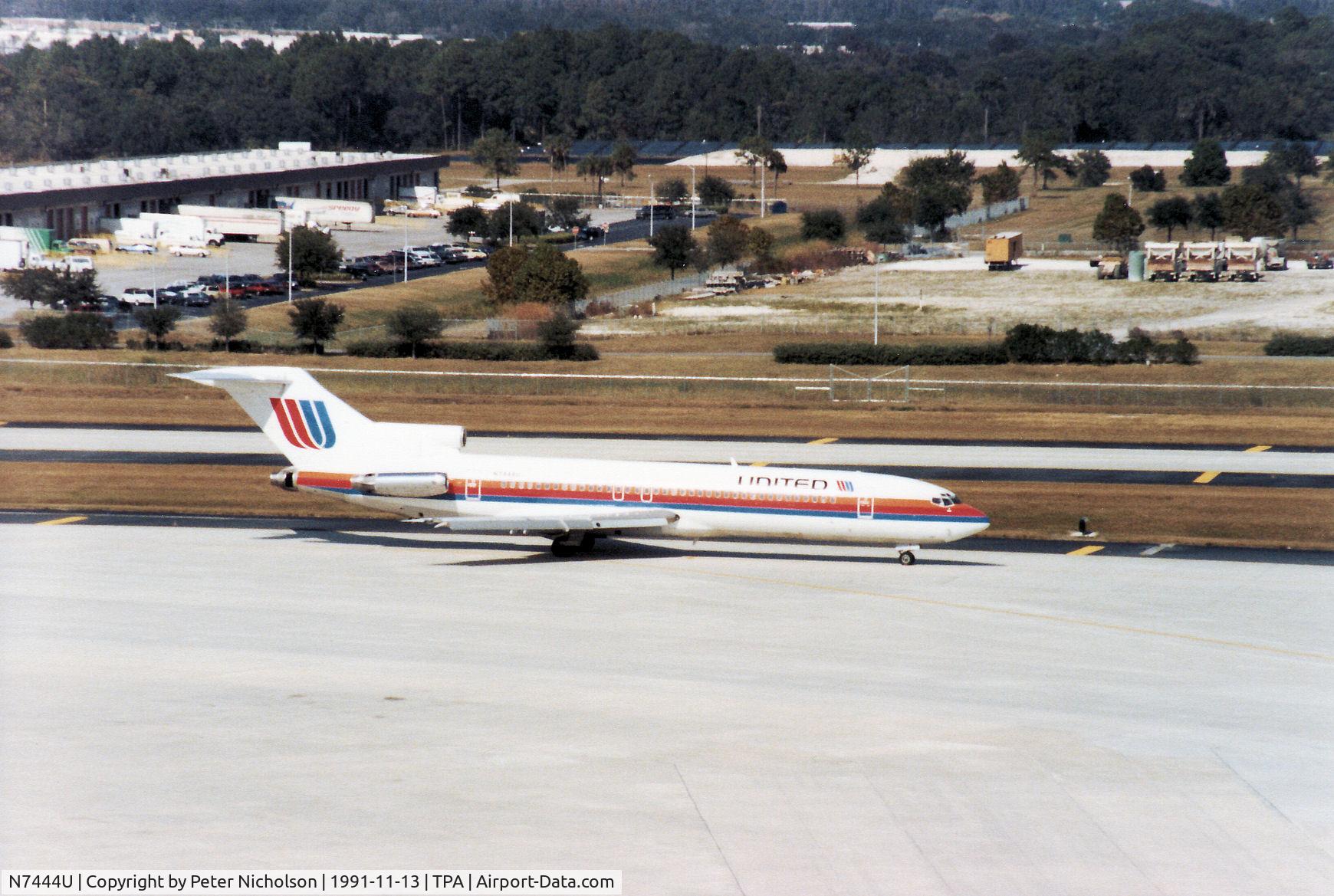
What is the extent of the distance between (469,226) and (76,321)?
60447 millimetres

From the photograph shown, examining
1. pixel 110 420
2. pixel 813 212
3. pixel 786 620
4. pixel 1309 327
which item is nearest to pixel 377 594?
pixel 786 620

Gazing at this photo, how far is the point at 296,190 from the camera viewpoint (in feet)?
455

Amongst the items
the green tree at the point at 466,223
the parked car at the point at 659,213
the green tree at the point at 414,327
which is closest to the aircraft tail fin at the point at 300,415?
the green tree at the point at 414,327

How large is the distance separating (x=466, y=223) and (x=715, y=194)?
4456 centimetres

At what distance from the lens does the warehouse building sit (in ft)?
A: 354

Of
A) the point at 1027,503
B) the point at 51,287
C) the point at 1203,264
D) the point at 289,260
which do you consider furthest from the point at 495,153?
the point at 1027,503

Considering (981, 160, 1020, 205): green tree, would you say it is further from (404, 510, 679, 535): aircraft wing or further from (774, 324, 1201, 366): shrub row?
(404, 510, 679, 535): aircraft wing

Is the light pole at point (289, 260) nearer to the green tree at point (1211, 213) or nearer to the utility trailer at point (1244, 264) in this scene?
the utility trailer at point (1244, 264)

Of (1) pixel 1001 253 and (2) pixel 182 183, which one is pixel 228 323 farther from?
(1) pixel 1001 253

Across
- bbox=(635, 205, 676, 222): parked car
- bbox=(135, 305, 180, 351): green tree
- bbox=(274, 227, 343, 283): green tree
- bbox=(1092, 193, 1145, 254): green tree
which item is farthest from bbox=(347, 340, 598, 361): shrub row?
bbox=(635, 205, 676, 222): parked car

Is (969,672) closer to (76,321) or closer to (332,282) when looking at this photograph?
(76,321)

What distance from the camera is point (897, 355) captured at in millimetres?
89375

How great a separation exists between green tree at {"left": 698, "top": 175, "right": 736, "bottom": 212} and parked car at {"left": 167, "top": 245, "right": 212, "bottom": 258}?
7361cm

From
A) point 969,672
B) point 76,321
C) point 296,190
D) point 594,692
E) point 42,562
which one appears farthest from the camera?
point 296,190
